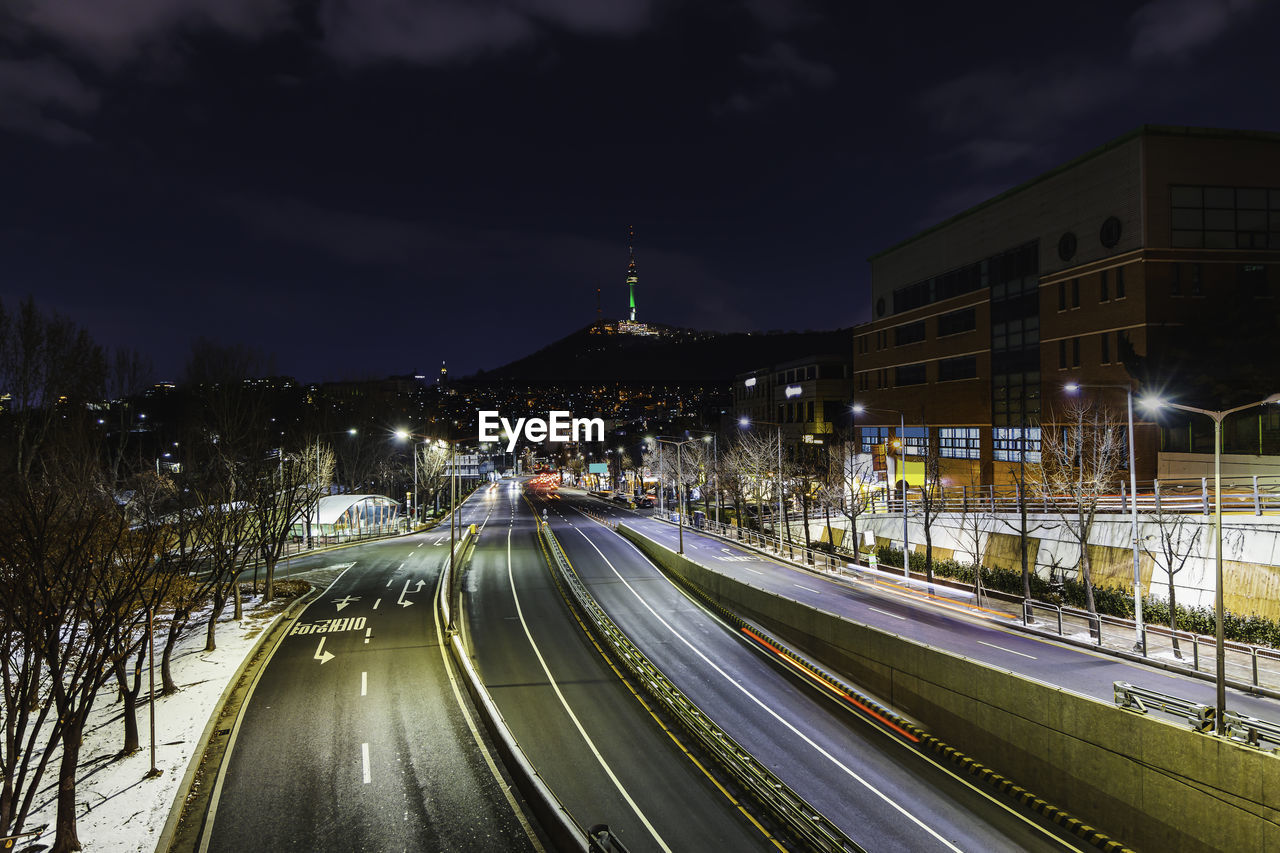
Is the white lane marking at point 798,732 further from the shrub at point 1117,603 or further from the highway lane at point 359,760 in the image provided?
the shrub at point 1117,603

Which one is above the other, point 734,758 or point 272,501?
point 272,501

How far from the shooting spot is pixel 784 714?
74.5 feet

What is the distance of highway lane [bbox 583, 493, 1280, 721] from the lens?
62.2 ft

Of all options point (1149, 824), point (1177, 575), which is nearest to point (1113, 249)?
point (1177, 575)

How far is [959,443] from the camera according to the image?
182ft

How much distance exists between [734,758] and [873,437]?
5340 cm

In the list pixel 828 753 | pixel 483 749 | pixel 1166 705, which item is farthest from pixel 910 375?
pixel 483 749

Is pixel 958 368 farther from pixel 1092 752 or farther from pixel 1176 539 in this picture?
pixel 1092 752

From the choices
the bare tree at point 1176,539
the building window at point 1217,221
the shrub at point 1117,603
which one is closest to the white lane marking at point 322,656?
the shrub at point 1117,603

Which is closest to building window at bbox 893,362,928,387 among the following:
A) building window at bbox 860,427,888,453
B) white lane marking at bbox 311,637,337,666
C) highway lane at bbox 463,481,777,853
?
building window at bbox 860,427,888,453

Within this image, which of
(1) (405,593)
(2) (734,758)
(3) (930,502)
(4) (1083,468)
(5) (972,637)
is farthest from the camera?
(3) (930,502)

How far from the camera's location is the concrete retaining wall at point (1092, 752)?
14328 mm

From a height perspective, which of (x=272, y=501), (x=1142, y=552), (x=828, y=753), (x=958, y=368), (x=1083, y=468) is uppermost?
(x=958, y=368)

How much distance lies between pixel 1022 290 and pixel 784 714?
40700mm
